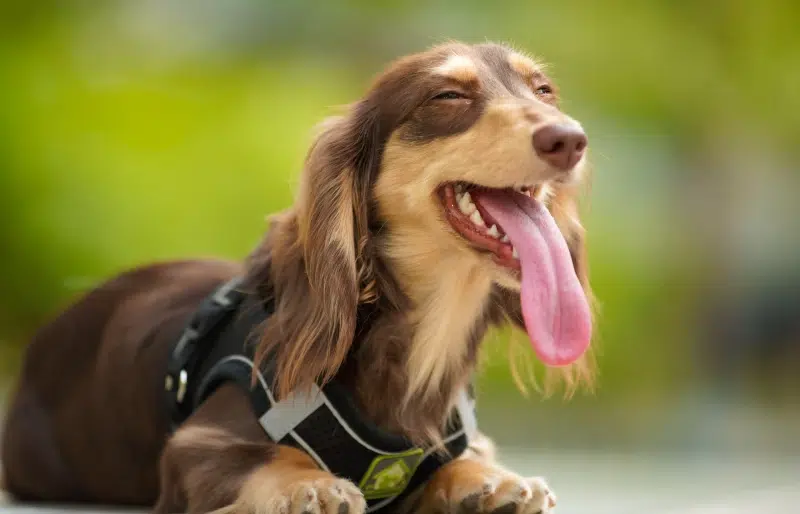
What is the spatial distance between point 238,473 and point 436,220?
2.26ft

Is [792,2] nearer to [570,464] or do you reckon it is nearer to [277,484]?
[570,464]

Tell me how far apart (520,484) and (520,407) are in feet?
10.5

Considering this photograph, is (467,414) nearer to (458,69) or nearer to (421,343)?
(421,343)

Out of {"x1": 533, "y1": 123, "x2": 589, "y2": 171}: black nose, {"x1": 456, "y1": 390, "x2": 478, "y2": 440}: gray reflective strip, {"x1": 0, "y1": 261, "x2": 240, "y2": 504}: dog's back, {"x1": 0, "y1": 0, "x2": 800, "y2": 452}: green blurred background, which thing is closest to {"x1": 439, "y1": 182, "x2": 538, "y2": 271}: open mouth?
{"x1": 533, "y1": 123, "x2": 589, "y2": 171}: black nose

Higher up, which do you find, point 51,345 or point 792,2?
point 792,2

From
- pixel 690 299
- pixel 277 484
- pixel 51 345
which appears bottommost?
pixel 690 299

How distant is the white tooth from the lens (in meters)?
2.39

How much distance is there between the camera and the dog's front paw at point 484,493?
226cm

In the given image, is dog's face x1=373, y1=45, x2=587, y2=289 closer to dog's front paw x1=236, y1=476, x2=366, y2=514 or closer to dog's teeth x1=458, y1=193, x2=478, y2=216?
dog's teeth x1=458, y1=193, x2=478, y2=216

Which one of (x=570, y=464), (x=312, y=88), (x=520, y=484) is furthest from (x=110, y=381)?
(x=312, y=88)

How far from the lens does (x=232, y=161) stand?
6.01m

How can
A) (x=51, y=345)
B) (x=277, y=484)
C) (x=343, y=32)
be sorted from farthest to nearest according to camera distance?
(x=343, y=32)
(x=51, y=345)
(x=277, y=484)

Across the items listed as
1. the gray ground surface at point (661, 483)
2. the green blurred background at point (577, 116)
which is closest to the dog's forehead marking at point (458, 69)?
the gray ground surface at point (661, 483)

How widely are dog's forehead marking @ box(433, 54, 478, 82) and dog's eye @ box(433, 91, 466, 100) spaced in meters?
Result: 0.03
